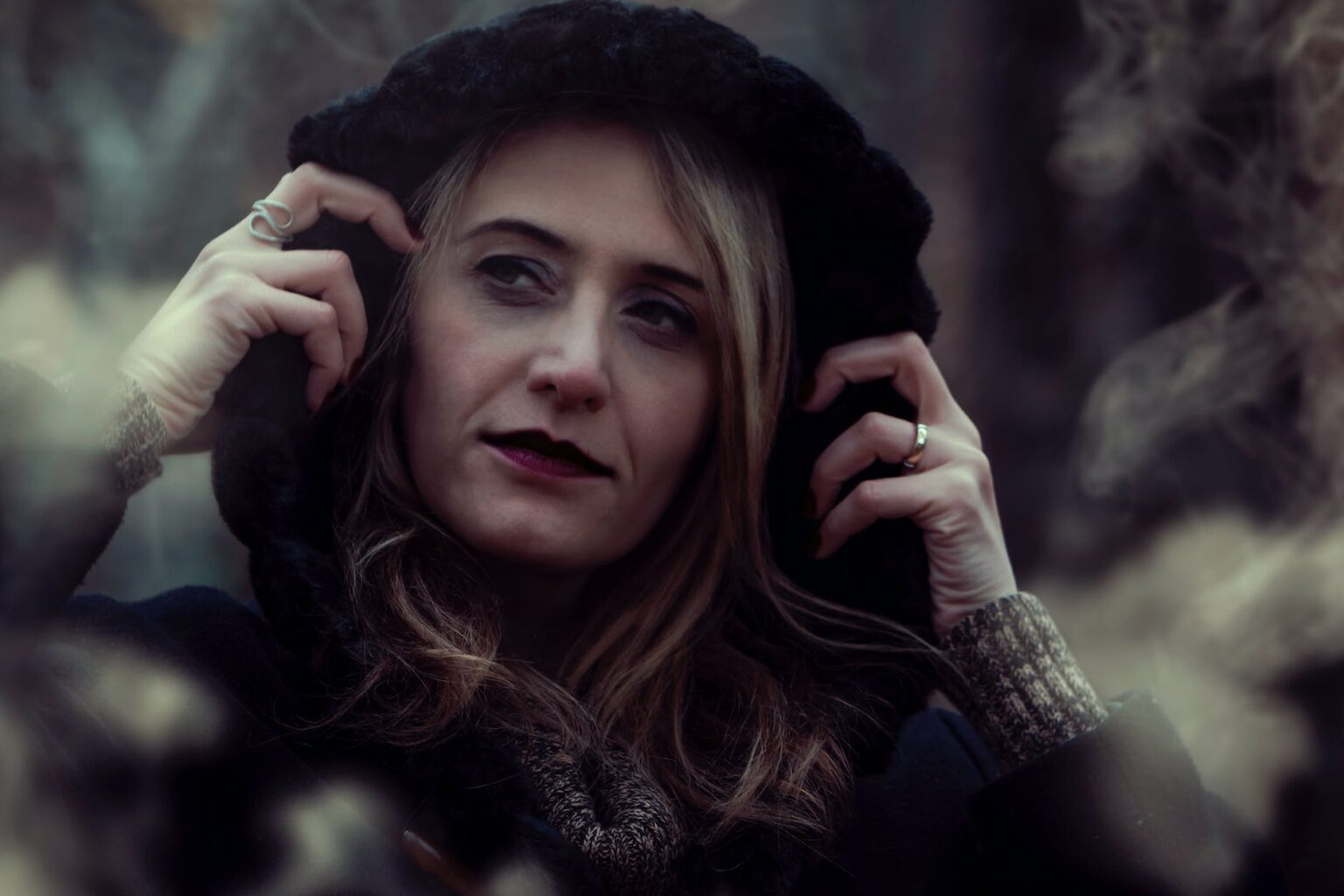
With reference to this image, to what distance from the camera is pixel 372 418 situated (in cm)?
143

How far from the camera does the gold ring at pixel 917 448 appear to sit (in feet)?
5.11

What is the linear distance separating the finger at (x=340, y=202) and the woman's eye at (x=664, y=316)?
0.96 ft

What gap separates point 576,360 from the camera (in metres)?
1.34

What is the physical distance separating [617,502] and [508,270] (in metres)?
0.32

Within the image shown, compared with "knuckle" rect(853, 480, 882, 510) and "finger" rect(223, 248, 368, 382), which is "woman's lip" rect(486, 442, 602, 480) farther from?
"knuckle" rect(853, 480, 882, 510)

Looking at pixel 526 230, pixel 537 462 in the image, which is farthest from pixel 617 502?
pixel 526 230

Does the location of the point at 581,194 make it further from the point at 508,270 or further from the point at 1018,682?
the point at 1018,682

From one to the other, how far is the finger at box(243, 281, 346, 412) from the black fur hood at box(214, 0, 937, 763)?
20mm

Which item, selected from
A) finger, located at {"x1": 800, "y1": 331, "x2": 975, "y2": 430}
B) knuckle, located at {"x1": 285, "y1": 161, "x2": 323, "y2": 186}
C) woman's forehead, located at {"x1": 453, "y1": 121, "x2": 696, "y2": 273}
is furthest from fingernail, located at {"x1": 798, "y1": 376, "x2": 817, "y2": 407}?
knuckle, located at {"x1": 285, "y1": 161, "x2": 323, "y2": 186}

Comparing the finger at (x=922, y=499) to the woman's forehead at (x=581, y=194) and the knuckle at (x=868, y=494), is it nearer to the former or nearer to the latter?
the knuckle at (x=868, y=494)

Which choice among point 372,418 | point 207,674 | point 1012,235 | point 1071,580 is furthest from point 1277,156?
point 207,674

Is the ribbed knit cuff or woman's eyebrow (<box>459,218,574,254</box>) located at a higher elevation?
woman's eyebrow (<box>459,218,574,254</box>)

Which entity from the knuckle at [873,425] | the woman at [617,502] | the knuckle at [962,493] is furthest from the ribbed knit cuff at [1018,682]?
the knuckle at [873,425]

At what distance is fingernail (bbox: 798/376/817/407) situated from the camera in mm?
1586
